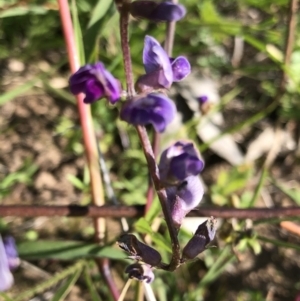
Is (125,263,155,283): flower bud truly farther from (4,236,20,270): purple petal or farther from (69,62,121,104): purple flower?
(4,236,20,270): purple petal

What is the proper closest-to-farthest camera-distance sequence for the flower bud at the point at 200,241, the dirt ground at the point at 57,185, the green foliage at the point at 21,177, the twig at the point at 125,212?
the flower bud at the point at 200,241 < the twig at the point at 125,212 < the green foliage at the point at 21,177 < the dirt ground at the point at 57,185

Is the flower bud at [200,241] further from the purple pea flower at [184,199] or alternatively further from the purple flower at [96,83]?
the purple flower at [96,83]

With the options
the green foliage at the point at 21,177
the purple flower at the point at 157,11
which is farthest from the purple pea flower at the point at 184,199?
the green foliage at the point at 21,177

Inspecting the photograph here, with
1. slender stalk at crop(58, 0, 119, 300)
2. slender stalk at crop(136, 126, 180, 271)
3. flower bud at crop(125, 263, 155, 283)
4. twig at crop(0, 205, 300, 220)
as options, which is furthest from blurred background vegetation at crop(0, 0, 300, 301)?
slender stalk at crop(136, 126, 180, 271)

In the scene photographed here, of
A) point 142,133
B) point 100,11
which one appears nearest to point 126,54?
point 142,133

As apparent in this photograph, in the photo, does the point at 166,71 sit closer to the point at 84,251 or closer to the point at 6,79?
the point at 84,251

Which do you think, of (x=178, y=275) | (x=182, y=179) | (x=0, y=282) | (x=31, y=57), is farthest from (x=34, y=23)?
(x=182, y=179)

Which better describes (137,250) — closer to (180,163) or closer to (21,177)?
(180,163)

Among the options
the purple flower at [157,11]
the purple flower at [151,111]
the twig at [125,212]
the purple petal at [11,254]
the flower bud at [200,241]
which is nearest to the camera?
the purple flower at [151,111]
